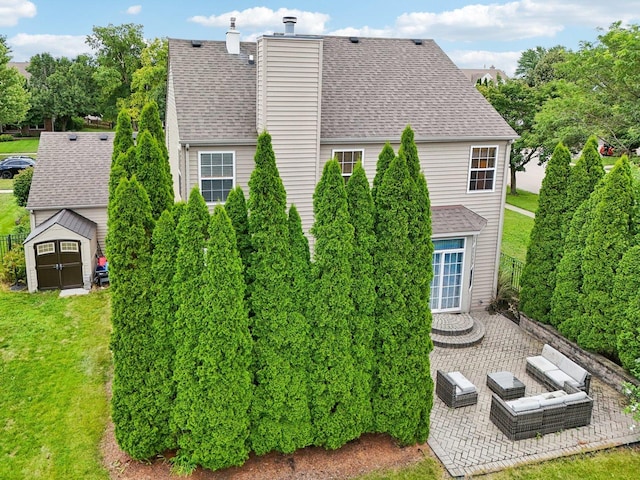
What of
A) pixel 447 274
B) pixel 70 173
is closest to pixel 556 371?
pixel 447 274

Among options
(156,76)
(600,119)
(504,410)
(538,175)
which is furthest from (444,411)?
(156,76)

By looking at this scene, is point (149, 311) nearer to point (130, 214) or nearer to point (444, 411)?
point (130, 214)

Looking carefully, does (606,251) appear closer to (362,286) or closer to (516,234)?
(362,286)

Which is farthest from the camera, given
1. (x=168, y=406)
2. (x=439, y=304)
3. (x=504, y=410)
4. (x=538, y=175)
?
(x=538, y=175)

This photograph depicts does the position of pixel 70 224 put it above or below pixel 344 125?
below

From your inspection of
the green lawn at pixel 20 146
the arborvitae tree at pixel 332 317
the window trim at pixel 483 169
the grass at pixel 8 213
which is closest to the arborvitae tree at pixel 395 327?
the arborvitae tree at pixel 332 317

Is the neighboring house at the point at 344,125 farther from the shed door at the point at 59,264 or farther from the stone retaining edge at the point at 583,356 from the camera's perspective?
the shed door at the point at 59,264
